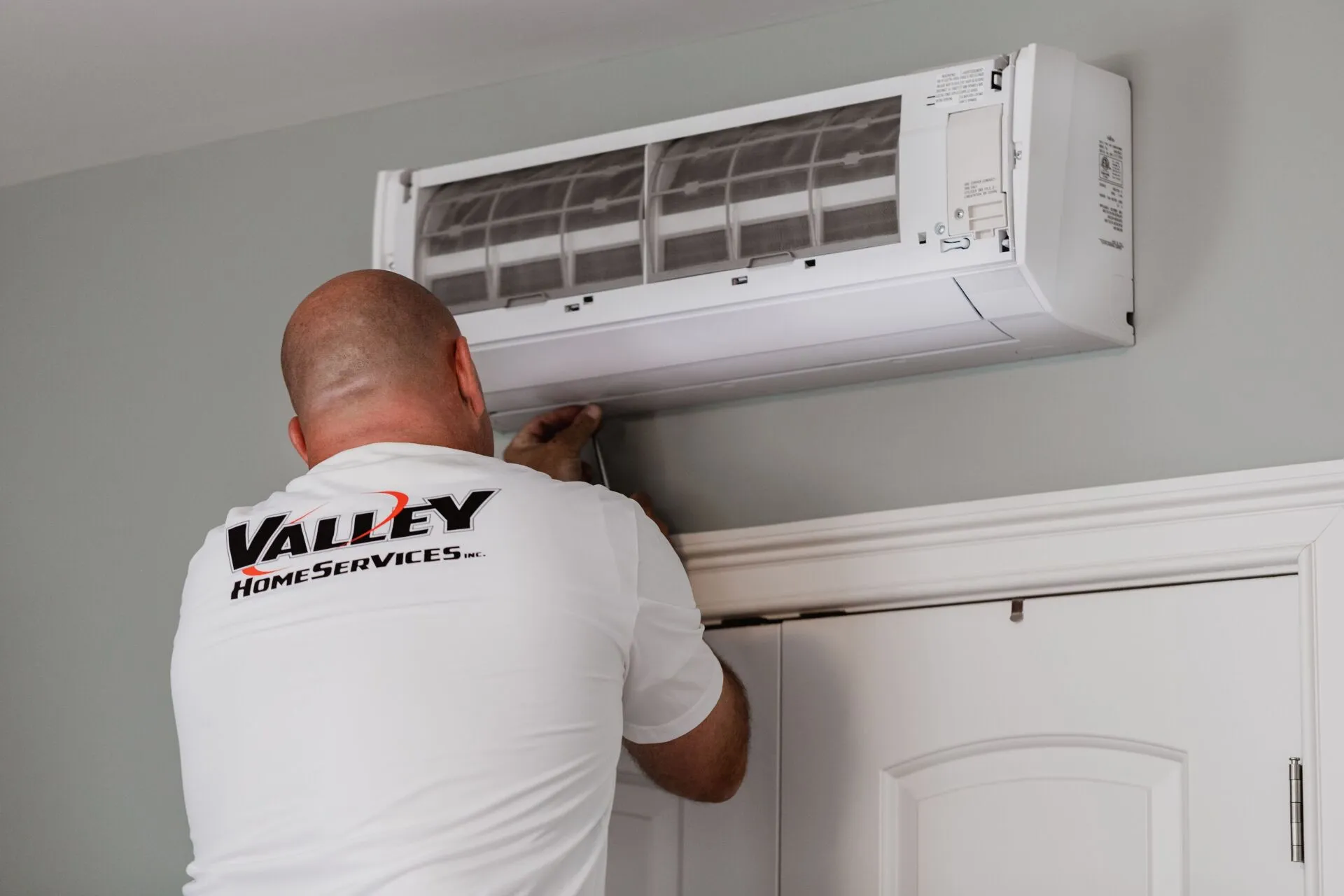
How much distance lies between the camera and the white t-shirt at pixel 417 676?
1.24 m

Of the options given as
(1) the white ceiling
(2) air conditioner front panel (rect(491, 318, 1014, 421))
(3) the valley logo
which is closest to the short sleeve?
(3) the valley logo

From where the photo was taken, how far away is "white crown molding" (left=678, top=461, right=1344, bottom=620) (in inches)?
61.6

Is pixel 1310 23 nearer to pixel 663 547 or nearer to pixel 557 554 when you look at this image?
pixel 663 547

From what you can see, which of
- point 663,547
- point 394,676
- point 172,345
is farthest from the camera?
point 172,345

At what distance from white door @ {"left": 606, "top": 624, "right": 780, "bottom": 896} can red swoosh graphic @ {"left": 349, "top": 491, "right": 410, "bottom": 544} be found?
0.63 m

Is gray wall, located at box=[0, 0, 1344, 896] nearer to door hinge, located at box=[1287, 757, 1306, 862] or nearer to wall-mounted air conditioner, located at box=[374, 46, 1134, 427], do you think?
wall-mounted air conditioner, located at box=[374, 46, 1134, 427]

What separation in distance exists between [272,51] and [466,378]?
790mm

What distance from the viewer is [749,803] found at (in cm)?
181

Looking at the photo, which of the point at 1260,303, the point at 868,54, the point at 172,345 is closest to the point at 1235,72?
the point at 1260,303

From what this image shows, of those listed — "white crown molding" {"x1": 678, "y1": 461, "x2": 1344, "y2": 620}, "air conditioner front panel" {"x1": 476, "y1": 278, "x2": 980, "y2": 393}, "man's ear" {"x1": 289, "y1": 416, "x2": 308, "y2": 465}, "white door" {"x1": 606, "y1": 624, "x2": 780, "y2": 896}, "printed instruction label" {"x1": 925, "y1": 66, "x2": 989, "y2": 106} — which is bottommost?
"white door" {"x1": 606, "y1": 624, "x2": 780, "y2": 896}

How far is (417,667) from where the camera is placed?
1.27 m

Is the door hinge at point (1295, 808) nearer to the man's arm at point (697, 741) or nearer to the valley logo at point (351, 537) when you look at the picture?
the man's arm at point (697, 741)

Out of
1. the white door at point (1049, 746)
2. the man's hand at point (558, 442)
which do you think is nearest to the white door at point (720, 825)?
the white door at point (1049, 746)

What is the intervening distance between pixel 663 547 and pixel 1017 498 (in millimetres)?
467
